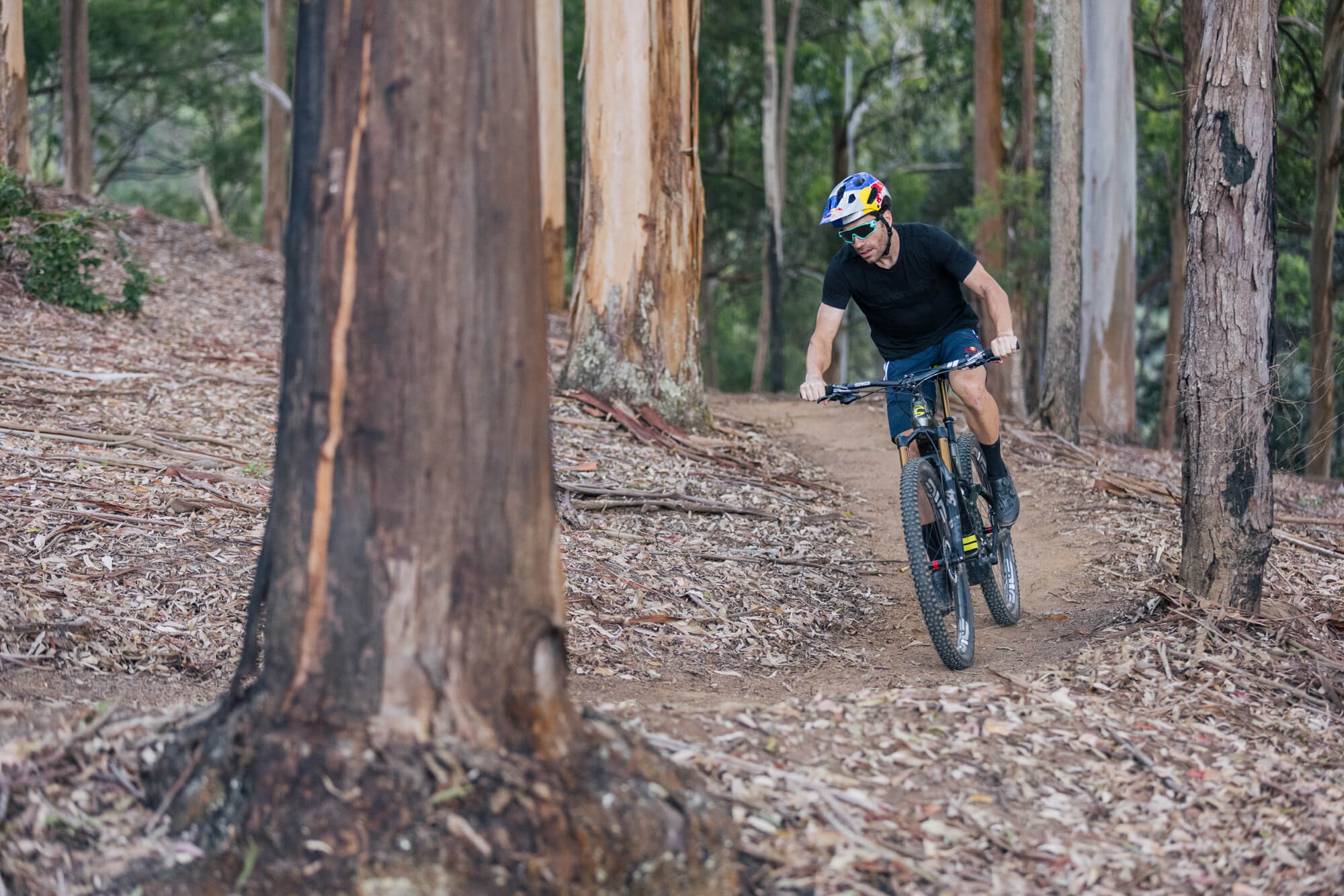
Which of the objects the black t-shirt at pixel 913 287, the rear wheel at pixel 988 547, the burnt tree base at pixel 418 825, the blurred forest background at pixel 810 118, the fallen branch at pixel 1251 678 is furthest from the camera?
the blurred forest background at pixel 810 118

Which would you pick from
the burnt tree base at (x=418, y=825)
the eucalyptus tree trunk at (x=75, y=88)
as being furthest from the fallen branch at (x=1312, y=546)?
the eucalyptus tree trunk at (x=75, y=88)

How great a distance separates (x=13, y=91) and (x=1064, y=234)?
1365 centimetres

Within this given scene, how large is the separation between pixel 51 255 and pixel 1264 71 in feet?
33.0

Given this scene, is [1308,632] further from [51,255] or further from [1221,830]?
[51,255]

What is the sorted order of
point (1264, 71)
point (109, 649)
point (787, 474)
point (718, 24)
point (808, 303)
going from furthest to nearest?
point (808, 303) → point (718, 24) → point (787, 474) → point (1264, 71) → point (109, 649)

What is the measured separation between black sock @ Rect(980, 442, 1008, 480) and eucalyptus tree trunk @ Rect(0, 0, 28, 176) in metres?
13.6

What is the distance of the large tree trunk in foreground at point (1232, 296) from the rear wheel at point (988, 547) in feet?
3.51

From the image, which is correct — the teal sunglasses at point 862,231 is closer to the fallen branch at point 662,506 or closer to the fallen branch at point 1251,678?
the fallen branch at point 1251,678

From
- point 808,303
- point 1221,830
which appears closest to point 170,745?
point 1221,830

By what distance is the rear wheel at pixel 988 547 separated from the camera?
5828 millimetres

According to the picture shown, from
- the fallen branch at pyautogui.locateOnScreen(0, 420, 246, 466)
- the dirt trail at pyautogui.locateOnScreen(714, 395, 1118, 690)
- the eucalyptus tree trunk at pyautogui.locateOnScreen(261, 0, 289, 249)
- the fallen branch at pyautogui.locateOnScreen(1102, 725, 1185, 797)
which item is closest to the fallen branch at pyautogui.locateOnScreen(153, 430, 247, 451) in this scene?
the fallen branch at pyautogui.locateOnScreen(0, 420, 246, 466)

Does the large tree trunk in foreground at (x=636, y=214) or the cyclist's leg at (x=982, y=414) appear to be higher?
the large tree trunk in foreground at (x=636, y=214)

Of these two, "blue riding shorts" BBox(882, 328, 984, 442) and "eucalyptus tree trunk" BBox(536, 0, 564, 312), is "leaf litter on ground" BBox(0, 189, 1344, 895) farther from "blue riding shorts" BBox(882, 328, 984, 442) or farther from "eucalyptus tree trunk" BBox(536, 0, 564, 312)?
"eucalyptus tree trunk" BBox(536, 0, 564, 312)

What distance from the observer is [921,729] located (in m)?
3.92
